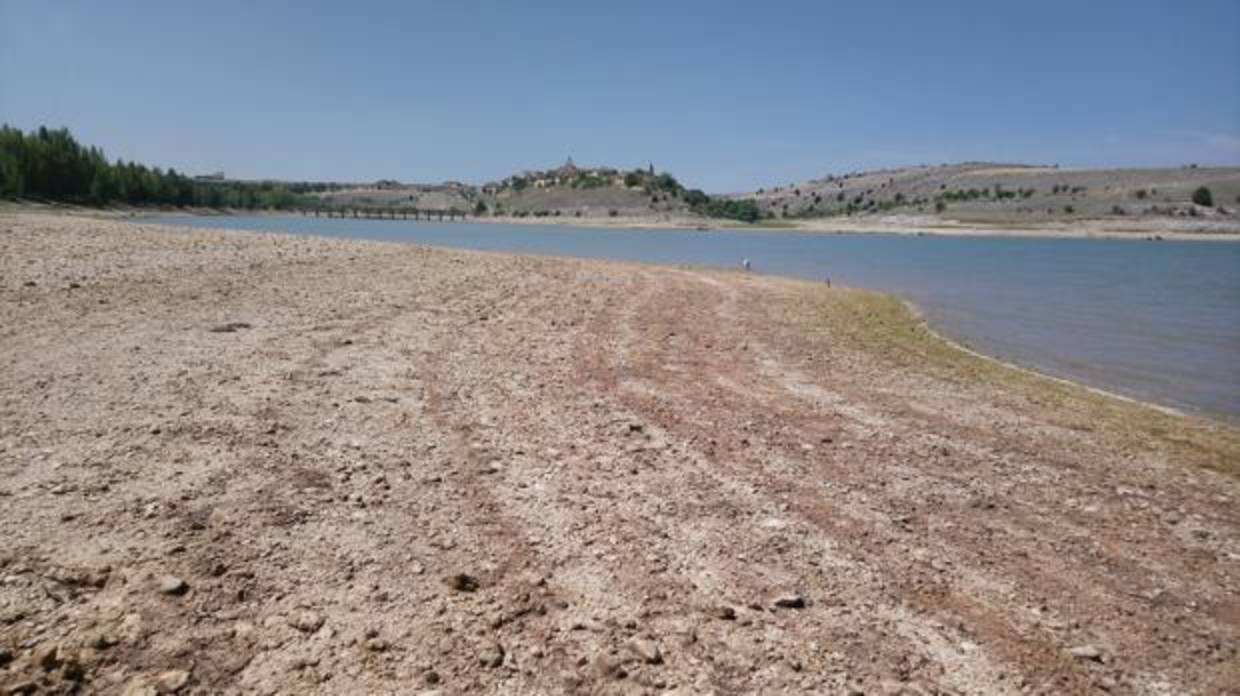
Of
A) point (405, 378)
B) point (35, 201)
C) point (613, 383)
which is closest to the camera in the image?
point (405, 378)

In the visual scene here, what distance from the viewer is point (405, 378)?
898 cm

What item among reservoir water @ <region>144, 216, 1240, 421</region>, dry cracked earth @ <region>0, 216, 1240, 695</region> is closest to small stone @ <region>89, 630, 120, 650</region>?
dry cracked earth @ <region>0, 216, 1240, 695</region>

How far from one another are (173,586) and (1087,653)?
4770 millimetres

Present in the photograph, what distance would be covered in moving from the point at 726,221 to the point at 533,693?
17553cm

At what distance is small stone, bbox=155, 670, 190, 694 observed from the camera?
3.41 metres

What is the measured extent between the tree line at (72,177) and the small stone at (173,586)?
97.2 meters

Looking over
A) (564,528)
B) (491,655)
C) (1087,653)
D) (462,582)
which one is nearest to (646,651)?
(491,655)

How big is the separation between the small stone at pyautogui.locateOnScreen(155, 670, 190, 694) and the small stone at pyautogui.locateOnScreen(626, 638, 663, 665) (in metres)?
2.00

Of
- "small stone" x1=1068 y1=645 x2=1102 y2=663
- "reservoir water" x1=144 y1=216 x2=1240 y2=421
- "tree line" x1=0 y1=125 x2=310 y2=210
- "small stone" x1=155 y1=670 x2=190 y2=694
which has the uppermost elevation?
"tree line" x1=0 y1=125 x2=310 y2=210

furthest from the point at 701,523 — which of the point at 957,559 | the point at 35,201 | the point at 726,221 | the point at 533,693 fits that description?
the point at 726,221

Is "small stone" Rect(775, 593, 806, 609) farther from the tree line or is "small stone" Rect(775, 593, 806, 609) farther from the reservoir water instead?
the tree line

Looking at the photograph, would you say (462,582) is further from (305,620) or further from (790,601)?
(790,601)

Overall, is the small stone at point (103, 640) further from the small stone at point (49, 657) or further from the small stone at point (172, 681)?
the small stone at point (172, 681)

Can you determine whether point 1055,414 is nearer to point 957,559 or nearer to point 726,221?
point 957,559
